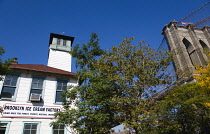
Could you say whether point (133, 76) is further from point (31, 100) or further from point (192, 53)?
point (192, 53)

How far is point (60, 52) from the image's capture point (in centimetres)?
1853

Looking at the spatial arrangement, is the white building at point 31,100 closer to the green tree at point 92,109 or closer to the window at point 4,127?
the window at point 4,127

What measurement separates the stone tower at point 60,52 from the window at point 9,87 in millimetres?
5806

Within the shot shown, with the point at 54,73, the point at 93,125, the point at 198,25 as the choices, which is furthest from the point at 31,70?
the point at 198,25

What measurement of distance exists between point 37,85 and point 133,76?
8015 millimetres

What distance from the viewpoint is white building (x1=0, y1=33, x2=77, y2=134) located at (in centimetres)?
1009

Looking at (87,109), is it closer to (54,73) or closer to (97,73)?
(97,73)

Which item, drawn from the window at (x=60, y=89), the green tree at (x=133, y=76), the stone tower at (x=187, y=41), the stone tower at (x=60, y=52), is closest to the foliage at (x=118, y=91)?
the green tree at (x=133, y=76)

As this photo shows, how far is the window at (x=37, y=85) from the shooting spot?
11648 millimetres

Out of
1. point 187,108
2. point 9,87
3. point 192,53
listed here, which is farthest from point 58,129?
point 192,53

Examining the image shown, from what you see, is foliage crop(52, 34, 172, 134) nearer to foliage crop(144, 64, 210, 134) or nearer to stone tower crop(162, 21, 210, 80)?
foliage crop(144, 64, 210, 134)

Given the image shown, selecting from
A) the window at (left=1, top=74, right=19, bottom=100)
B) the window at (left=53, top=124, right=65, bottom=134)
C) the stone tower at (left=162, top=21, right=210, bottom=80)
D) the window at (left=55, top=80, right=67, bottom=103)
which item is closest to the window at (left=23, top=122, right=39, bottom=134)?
the window at (left=53, top=124, right=65, bottom=134)

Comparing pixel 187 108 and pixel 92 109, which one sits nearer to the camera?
pixel 92 109

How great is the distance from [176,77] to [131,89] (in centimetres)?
429
